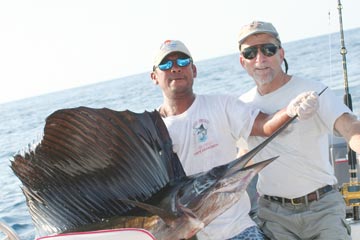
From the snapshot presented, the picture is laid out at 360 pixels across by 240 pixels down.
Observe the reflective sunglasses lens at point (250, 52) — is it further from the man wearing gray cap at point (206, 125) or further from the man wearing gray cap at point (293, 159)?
the man wearing gray cap at point (206, 125)

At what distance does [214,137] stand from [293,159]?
47cm

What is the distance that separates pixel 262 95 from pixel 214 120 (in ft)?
1.28

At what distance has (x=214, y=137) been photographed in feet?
8.25

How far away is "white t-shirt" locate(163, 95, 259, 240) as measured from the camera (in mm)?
2459

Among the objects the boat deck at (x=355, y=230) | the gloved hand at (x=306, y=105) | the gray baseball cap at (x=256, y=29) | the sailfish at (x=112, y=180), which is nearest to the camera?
the sailfish at (x=112, y=180)

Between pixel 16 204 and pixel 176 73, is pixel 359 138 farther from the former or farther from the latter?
pixel 16 204

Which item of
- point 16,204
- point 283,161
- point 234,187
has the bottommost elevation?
point 16,204

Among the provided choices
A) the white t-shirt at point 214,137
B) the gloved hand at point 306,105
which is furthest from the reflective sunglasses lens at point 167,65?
the gloved hand at point 306,105

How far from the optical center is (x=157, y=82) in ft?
8.75

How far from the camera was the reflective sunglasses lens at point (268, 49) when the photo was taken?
8.79 feet

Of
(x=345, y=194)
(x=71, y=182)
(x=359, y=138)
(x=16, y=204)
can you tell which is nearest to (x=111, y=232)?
(x=71, y=182)

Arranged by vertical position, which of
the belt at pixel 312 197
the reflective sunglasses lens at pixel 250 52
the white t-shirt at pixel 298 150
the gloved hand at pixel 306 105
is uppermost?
the reflective sunglasses lens at pixel 250 52

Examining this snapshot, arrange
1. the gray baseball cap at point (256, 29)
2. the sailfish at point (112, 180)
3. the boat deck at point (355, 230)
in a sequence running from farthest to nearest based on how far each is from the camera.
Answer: the boat deck at point (355, 230) → the gray baseball cap at point (256, 29) → the sailfish at point (112, 180)

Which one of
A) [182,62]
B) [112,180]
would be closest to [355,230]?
[182,62]
